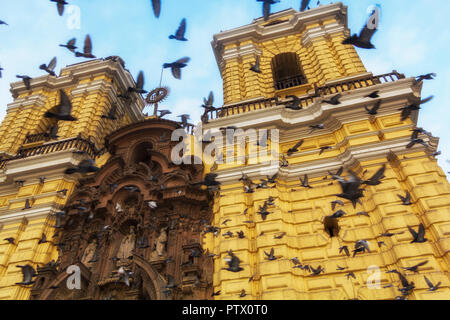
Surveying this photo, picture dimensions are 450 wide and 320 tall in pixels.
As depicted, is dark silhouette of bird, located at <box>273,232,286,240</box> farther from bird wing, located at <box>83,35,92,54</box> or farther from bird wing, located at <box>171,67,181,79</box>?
bird wing, located at <box>83,35,92,54</box>

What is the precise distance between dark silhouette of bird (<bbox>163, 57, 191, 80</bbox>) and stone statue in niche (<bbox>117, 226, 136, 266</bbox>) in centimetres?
581

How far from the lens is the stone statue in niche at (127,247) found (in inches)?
→ 415

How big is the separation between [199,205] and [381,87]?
748 cm

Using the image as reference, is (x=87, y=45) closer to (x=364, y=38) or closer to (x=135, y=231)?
(x=135, y=231)

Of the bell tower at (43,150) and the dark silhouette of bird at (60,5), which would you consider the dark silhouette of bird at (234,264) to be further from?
the dark silhouette of bird at (60,5)

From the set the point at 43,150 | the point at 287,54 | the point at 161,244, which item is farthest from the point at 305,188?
the point at 43,150

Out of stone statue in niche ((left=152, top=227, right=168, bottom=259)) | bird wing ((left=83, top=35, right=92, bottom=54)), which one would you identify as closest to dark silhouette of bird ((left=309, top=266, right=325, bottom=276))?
stone statue in niche ((left=152, top=227, right=168, bottom=259))

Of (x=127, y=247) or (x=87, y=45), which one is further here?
(x=127, y=247)

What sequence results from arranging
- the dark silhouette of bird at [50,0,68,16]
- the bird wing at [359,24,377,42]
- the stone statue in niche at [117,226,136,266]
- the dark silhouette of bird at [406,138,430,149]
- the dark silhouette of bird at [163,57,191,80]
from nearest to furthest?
1. the bird wing at [359,24,377,42]
2. the dark silhouette of bird at [50,0,68,16]
3. the dark silhouette of bird at [406,138,430,149]
4. the dark silhouette of bird at [163,57,191,80]
5. the stone statue in niche at [117,226,136,266]

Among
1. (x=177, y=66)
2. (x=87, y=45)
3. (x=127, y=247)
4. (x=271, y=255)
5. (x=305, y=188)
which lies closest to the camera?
(x=271, y=255)

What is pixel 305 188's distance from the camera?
10.2 m

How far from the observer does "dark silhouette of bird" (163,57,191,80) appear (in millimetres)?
9205

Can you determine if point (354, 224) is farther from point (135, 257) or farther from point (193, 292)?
point (135, 257)

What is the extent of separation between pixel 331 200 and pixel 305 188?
934 mm
